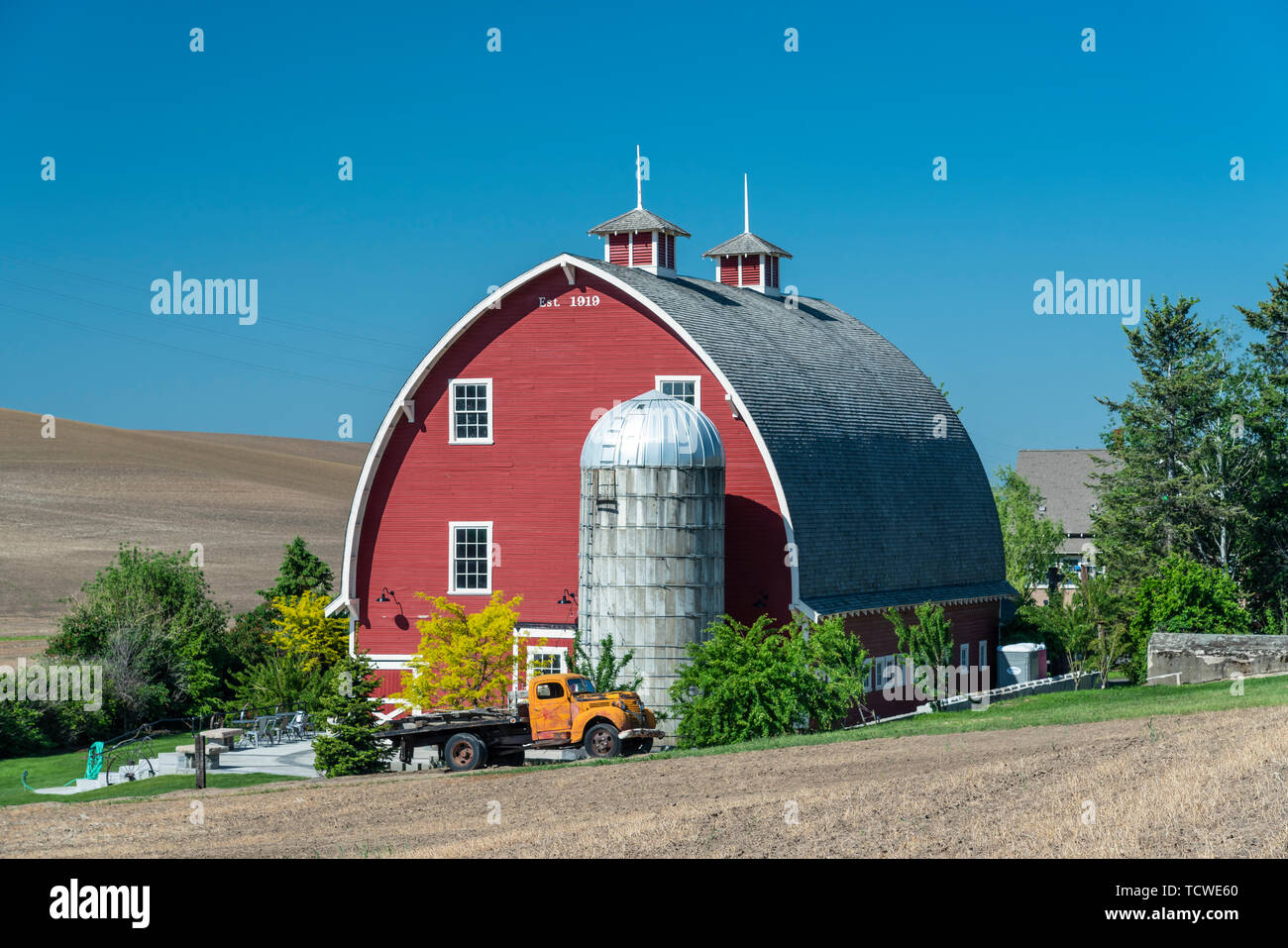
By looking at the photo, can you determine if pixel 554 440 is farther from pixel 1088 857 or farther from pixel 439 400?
pixel 1088 857

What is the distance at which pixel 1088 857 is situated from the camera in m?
13.9

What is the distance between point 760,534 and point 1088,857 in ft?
64.4

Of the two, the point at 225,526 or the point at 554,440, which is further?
the point at 225,526

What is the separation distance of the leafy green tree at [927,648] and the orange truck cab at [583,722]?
410 inches

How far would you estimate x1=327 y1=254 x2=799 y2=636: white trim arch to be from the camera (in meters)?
32.7

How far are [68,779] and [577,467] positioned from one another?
43.5ft

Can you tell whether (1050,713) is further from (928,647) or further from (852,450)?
(852,450)

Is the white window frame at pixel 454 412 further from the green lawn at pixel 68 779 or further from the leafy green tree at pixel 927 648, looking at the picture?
the leafy green tree at pixel 927 648

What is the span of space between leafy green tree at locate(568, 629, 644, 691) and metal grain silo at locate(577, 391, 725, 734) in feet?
0.62

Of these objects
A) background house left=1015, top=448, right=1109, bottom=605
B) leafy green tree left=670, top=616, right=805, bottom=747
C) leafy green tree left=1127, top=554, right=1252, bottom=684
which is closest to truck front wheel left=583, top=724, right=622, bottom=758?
leafy green tree left=670, top=616, right=805, bottom=747

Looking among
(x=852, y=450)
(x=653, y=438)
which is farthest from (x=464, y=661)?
(x=852, y=450)

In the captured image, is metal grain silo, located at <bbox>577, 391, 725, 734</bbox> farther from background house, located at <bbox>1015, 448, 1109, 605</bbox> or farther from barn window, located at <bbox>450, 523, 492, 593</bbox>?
background house, located at <bbox>1015, 448, 1109, 605</bbox>
